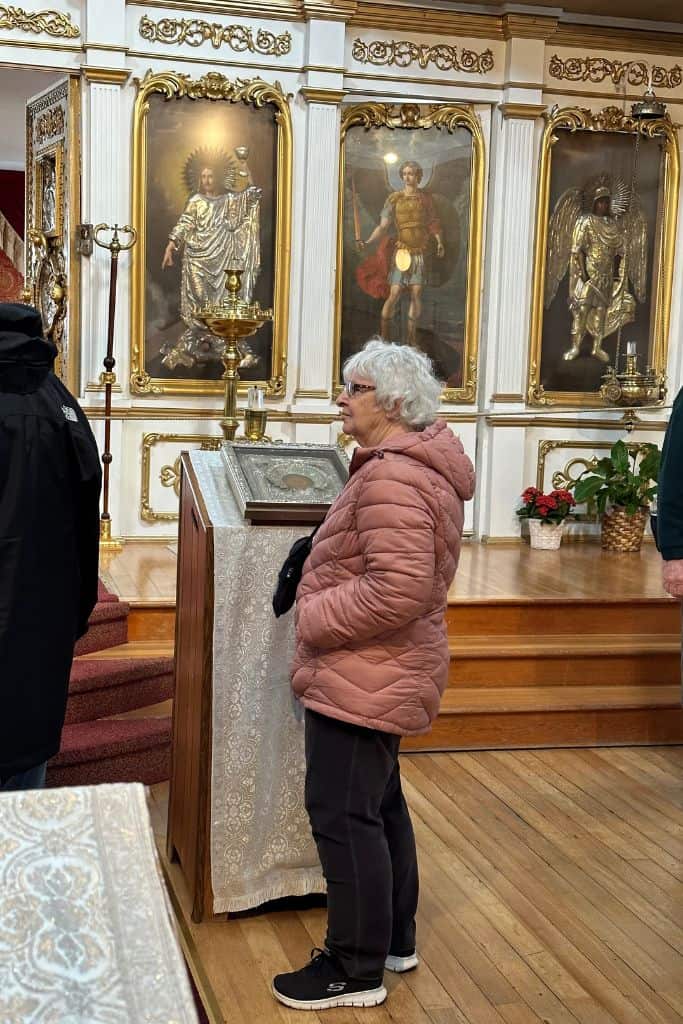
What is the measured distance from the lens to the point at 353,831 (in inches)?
116

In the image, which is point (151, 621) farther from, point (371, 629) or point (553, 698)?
point (371, 629)

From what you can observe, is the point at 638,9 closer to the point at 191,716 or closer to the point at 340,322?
the point at 340,322

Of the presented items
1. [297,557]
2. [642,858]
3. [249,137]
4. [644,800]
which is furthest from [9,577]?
[249,137]

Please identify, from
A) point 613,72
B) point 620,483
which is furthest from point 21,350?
point 613,72

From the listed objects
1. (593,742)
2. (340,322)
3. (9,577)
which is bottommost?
(593,742)

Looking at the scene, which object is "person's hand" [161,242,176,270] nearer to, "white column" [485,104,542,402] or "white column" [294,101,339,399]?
"white column" [294,101,339,399]

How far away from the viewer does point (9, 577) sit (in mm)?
2945

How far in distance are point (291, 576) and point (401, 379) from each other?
0.66 meters

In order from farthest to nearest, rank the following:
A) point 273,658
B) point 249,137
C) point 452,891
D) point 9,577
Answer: point 249,137, point 452,891, point 273,658, point 9,577

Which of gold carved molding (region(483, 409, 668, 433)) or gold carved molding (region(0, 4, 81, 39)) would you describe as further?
gold carved molding (region(483, 409, 668, 433))

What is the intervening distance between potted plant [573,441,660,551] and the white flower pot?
9.5 inches

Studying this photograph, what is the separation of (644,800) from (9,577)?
2.86 metres

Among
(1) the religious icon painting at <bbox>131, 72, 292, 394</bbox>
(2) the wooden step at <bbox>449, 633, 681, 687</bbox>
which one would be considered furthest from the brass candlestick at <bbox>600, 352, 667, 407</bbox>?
(2) the wooden step at <bbox>449, 633, 681, 687</bbox>

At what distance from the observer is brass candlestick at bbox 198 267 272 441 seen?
710 cm
